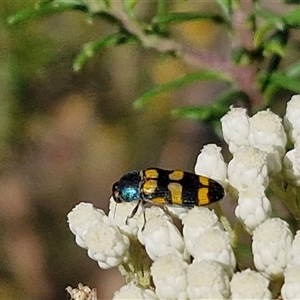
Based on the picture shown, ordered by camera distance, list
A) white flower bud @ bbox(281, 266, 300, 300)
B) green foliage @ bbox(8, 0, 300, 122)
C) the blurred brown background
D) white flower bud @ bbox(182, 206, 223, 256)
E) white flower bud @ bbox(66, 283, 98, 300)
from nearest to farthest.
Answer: white flower bud @ bbox(281, 266, 300, 300) < white flower bud @ bbox(182, 206, 223, 256) < white flower bud @ bbox(66, 283, 98, 300) < green foliage @ bbox(8, 0, 300, 122) < the blurred brown background

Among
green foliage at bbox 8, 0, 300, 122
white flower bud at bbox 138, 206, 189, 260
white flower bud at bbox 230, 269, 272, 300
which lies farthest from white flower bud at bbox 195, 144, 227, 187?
green foliage at bbox 8, 0, 300, 122

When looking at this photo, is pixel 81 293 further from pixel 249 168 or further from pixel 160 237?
pixel 249 168

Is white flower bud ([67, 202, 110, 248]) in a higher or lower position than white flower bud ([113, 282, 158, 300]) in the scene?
higher

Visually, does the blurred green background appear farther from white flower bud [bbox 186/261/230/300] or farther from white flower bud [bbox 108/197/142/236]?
white flower bud [bbox 186/261/230/300]

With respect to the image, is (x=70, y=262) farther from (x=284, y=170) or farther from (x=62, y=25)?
(x=284, y=170)

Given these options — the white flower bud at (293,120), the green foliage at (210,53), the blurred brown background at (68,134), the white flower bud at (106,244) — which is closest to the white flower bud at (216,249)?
the white flower bud at (106,244)

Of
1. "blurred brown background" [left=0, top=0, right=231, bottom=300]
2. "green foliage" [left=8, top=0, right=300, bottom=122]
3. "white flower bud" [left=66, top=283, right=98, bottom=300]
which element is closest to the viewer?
"white flower bud" [left=66, top=283, right=98, bottom=300]

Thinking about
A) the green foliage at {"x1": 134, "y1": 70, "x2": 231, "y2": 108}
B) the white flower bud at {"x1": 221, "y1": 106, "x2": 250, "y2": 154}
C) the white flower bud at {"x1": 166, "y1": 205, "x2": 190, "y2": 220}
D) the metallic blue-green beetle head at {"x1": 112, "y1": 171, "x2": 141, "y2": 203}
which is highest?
the white flower bud at {"x1": 221, "y1": 106, "x2": 250, "y2": 154}
